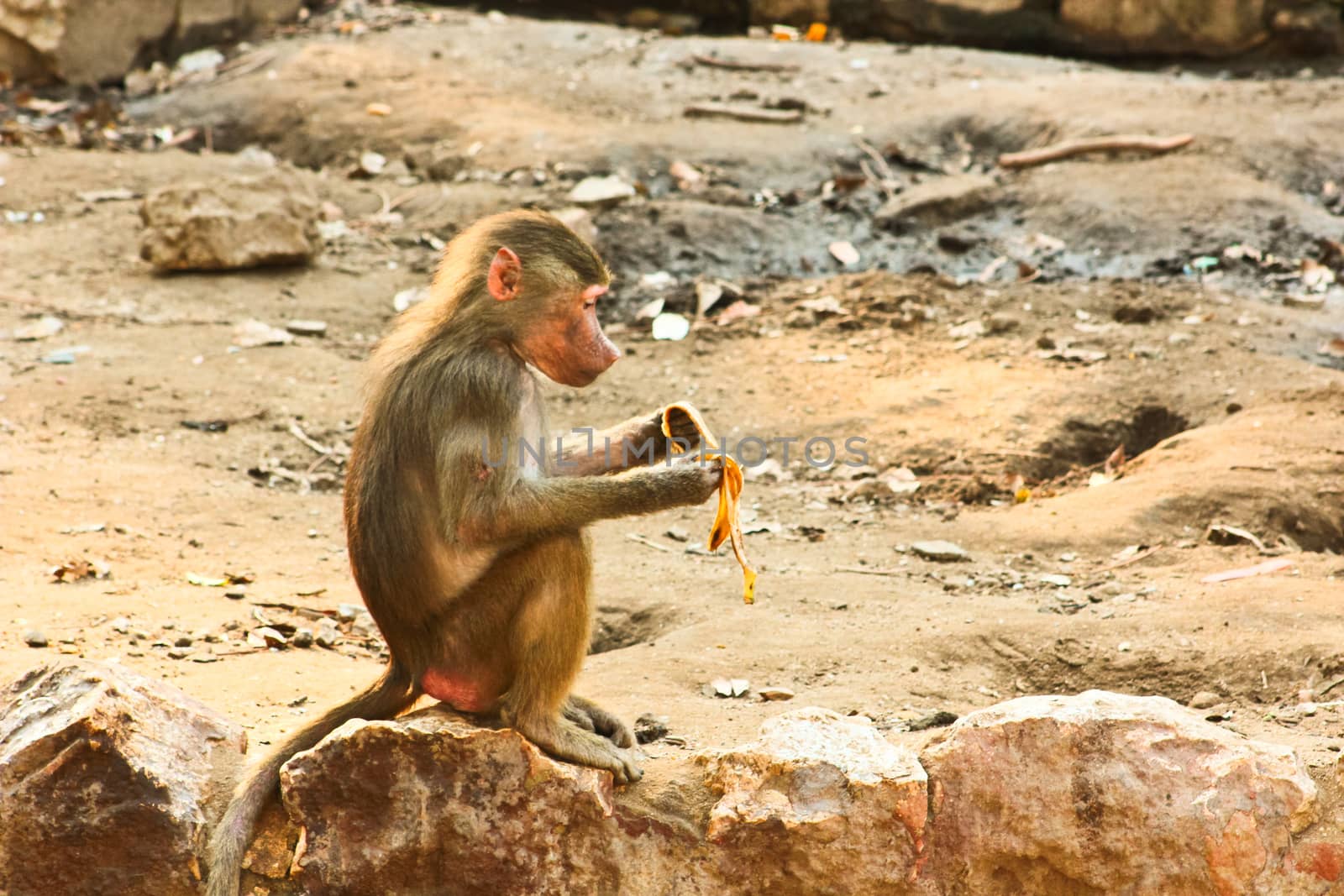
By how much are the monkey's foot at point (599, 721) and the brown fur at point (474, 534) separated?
0.07 meters

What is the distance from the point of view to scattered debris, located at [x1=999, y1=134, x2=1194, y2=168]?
33.9ft

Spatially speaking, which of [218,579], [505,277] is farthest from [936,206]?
[505,277]

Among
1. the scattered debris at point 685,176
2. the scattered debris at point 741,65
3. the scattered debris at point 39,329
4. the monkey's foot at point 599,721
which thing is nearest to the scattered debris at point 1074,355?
the scattered debris at point 685,176

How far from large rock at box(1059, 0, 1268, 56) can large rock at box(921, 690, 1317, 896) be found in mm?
10647

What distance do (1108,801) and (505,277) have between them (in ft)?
6.99

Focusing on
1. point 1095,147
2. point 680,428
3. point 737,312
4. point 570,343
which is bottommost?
point 737,312

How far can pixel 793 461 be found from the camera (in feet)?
23.9

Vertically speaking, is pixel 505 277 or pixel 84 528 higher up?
pixel 505 277

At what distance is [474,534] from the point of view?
150 inches

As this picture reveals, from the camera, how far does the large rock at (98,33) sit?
12.0 meters

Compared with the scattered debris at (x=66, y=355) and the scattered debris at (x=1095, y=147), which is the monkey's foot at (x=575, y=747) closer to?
the scattered debris at (x=66, y=355)

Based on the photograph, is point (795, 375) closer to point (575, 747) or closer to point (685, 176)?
point (685, 176)

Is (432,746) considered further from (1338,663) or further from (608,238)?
(608,238)

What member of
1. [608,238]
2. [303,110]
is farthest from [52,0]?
[608,238]
